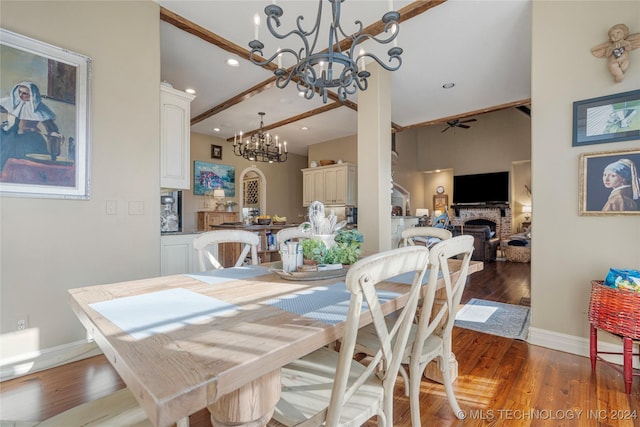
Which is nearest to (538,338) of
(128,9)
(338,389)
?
(338,389)

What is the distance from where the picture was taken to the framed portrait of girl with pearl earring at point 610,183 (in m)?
2.04

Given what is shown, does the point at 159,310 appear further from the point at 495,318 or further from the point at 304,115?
the point at 304,115

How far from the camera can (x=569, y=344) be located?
2.27 m

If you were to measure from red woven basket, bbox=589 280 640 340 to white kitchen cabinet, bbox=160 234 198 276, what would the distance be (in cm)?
326

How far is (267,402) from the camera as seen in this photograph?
2.48 ft

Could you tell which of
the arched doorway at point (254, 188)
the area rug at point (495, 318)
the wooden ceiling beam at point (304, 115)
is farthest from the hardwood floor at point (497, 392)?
the arched doorway at point (254, 188)

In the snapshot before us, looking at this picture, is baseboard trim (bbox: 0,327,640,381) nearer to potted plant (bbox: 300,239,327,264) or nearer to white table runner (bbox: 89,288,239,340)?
white table runner (bbox: 89,288,239,340)

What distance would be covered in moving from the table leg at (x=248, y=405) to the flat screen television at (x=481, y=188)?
9.81 m

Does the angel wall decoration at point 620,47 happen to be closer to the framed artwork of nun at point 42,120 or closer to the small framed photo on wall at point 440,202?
the framed artwork of nun at point 42,120

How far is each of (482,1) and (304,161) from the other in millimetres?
7057

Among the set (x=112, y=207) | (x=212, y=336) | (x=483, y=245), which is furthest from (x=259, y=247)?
(x=483, y=245)

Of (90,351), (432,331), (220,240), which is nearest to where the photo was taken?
(432,331)

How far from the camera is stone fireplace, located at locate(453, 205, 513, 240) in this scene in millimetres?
8828

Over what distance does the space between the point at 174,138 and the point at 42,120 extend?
1010 millimetres
